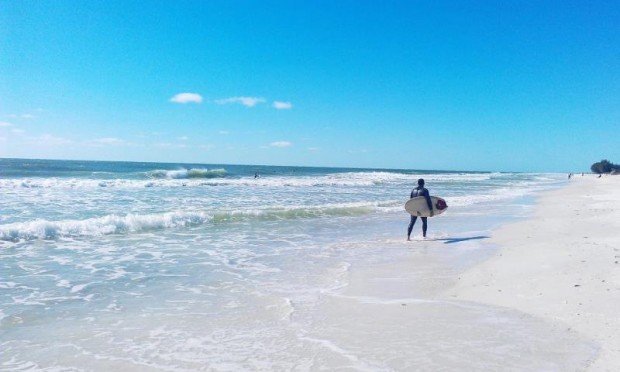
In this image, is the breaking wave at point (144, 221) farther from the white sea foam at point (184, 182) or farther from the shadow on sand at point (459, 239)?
the white sea foam at point (184, 182)

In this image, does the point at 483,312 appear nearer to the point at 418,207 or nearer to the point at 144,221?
the point at 418,207

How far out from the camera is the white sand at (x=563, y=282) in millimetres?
5355

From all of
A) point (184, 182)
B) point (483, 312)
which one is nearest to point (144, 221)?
point (483, 312)

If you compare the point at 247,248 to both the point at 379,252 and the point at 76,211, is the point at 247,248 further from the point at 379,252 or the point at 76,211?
the point at 76,211

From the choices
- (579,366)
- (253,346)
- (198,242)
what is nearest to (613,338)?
(579,366)

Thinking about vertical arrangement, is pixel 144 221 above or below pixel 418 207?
below

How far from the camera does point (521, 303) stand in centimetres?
649

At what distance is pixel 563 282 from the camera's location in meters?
7.30

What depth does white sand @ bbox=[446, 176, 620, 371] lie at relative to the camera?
5355 mm

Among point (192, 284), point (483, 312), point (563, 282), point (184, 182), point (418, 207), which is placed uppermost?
point (418, 207)

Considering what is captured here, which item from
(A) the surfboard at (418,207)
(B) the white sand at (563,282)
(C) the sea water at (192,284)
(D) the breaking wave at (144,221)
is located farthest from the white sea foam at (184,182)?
(B) the white sand at (563,282)

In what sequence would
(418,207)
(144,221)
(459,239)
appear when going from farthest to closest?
(144,221) → (418,207) → (459,239)

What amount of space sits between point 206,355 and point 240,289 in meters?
2.93

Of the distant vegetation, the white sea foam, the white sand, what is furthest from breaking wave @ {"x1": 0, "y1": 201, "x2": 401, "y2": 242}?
the distant vegetation
